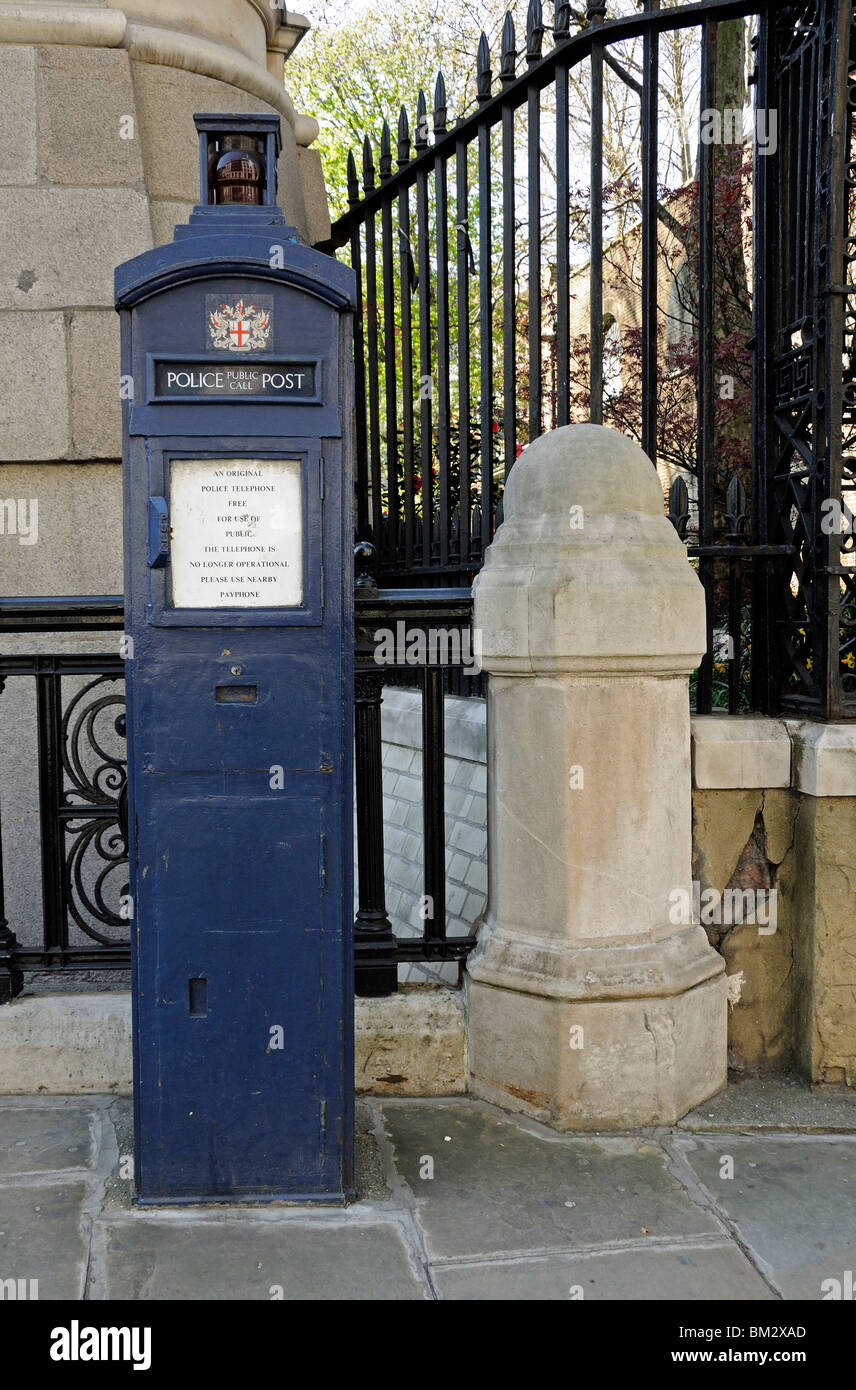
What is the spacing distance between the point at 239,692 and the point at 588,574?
1.16m

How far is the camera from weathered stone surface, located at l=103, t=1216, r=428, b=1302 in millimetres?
2680

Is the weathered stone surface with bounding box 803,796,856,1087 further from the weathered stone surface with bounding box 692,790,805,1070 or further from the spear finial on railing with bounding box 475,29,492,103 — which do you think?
the spear finial on railing with bounding box 475,29,492,103

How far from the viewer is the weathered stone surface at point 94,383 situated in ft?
16.9

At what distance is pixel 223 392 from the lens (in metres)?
2.92

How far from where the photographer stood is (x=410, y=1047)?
3771mm

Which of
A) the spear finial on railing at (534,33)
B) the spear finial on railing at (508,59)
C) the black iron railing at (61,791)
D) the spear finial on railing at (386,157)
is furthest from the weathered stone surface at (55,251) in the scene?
the black iron railing at (61,791)

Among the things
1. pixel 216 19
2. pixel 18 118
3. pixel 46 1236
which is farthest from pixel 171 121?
pixel 46 1236

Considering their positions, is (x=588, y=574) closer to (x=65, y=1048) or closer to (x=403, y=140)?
(x=65, y=1048)

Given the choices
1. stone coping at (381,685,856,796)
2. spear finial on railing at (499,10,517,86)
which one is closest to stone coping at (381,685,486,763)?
stone coping at (381,685,856,796)

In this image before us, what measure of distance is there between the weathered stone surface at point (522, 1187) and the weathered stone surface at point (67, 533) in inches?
107

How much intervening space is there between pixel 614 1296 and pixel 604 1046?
0.94m

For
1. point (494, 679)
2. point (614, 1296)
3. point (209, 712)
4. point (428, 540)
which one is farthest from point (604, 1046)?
point (428, 540)

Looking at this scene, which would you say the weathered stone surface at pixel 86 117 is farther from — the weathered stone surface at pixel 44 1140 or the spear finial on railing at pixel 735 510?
the weathered stone surface at pixel 44 1140
